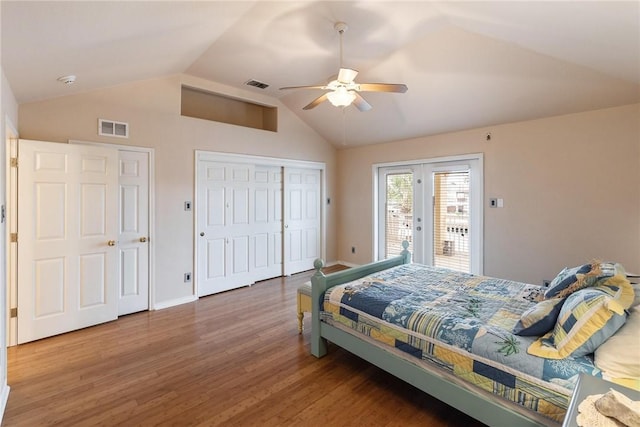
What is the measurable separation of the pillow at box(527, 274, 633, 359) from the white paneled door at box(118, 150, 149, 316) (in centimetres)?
409

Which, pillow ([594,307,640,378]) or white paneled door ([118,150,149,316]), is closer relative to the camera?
pillow ([594,307,640,378])

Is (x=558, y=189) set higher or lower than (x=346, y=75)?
lower

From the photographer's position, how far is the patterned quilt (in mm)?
1599

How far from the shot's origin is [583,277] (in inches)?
82.5

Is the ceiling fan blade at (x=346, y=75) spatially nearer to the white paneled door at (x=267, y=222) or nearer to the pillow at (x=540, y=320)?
the pillow at (x=540, y=320)

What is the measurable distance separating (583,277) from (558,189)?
7.54 ft

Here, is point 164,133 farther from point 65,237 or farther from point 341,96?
point 341,96

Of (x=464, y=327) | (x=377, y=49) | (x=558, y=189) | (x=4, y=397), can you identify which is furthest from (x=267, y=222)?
(x=558, y=189)

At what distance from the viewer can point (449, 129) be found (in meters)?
4.73

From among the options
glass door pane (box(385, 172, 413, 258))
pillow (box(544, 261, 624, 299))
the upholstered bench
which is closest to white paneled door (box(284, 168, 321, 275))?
glass door pane (box(385, 172, 413, 258))

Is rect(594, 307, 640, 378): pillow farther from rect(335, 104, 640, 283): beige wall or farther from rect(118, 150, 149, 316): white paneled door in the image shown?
rect(118, 150, 149, 316): white paneled door

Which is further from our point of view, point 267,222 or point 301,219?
point 301,219

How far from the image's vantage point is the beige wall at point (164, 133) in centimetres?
340

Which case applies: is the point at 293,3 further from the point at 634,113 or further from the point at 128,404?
the point at 634,113
